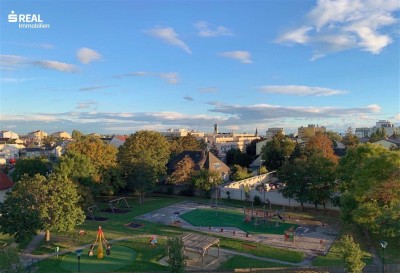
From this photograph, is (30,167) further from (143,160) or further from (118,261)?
(118,261)

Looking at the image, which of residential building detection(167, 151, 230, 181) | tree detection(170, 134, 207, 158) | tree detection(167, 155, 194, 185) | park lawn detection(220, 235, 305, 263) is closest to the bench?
park lawn detection(220, 235, 305, 263)

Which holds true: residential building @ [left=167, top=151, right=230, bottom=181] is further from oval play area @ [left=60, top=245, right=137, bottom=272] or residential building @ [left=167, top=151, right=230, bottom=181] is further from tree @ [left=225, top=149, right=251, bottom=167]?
oval play area @ [left=60, top=245, right=137, bottom=272]

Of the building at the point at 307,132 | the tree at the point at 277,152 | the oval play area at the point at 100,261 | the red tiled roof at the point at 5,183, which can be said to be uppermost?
the building at the point at 307,132

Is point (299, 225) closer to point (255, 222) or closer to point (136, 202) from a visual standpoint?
point (255, 222)

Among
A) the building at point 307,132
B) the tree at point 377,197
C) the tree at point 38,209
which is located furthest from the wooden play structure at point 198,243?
the building at point 307,132

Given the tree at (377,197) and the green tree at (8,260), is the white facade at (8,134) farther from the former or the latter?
the tree at (377,197)

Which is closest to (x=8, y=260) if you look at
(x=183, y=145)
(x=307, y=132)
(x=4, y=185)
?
(x=4, y=185)

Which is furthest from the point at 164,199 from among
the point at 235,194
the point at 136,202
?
the point at 235,194
